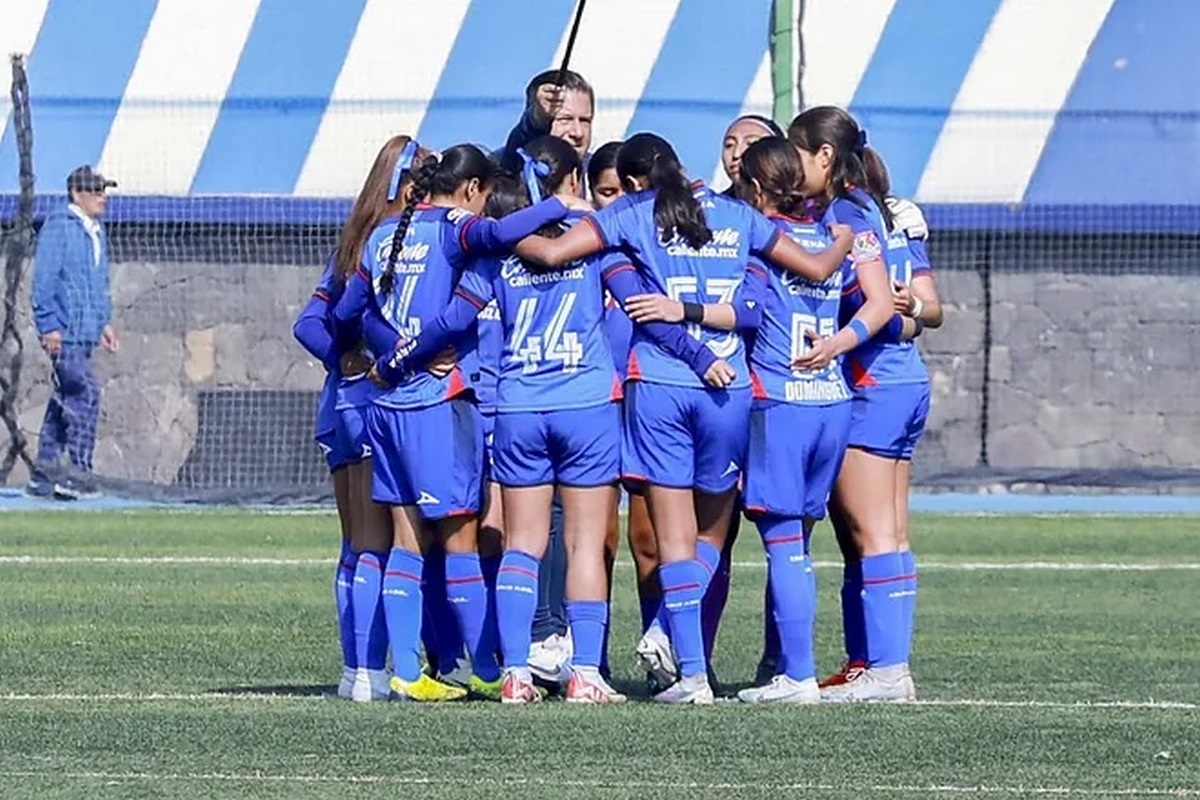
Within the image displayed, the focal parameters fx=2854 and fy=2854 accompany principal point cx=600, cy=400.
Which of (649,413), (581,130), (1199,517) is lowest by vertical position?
(1199,517)

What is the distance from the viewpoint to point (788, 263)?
29.6 feet

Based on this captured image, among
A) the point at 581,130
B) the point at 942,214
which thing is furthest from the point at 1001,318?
the point at 581,130

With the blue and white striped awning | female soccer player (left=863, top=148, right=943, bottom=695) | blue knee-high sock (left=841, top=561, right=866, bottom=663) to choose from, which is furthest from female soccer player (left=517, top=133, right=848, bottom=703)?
the blue and white striped awning

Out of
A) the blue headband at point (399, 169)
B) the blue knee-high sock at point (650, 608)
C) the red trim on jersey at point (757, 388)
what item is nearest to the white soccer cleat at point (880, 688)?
the blue knee-high sock at point (650, 608)

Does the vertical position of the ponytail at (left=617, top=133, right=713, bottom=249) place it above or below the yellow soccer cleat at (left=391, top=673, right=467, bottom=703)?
above

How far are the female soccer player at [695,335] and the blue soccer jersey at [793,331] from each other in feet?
0.27

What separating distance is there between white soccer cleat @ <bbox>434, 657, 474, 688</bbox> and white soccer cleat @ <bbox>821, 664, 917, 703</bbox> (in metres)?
1.20

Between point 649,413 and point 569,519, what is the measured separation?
0.44 m

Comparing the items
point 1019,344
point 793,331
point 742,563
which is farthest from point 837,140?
point 1019,344

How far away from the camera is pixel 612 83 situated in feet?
70.0

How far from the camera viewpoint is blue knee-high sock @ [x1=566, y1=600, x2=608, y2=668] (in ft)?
29.6

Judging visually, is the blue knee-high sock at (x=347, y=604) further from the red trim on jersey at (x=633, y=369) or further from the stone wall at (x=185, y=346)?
the stone wall at (x=185, y=346)

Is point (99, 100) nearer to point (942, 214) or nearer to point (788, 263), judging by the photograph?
point (942, 214)

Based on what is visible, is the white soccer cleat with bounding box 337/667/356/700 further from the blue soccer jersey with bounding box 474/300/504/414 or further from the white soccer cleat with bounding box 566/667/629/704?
the blue soccer jersey with bounding box 474/300/504/414
